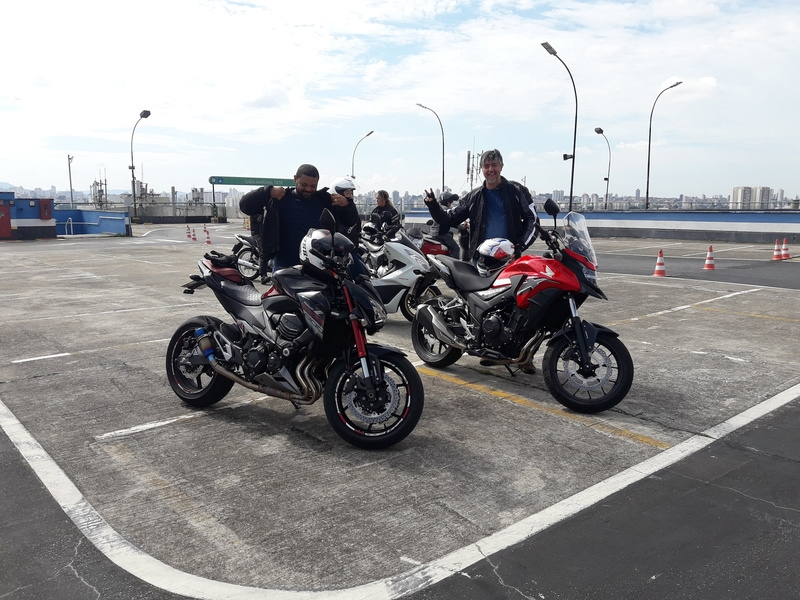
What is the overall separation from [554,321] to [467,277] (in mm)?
855

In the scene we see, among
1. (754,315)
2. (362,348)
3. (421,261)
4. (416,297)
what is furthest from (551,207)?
(754,315)

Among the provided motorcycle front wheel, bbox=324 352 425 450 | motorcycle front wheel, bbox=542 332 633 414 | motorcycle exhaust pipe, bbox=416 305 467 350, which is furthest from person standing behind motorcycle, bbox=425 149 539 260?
motorcycle front wheel, bbox=324 352 425 450

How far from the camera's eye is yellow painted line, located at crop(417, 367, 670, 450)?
15.1 feet

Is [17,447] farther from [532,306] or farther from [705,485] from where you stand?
[705,485]

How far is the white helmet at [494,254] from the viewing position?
5926 mm

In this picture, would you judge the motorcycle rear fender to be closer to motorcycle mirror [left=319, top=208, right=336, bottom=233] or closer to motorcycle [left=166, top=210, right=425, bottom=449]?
motorcycle [left=166, top=210, right=425, bottom=449]

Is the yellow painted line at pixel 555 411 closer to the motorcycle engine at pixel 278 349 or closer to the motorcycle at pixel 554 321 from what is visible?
the motorcycle at pixel 554 321

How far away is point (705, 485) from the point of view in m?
3.87

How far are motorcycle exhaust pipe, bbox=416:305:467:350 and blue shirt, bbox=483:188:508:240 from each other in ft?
2.96

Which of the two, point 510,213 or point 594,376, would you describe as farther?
point 510,213

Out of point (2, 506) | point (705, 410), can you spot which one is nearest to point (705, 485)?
point (705, 410)

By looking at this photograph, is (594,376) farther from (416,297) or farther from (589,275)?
(416,297)

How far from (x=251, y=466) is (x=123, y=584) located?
4.27ft

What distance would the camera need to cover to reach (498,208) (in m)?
6.45
